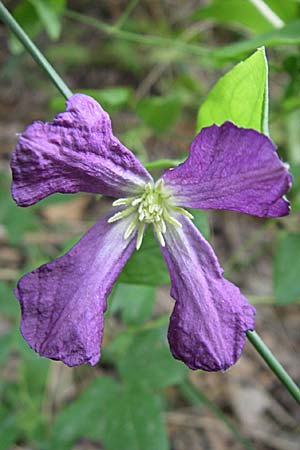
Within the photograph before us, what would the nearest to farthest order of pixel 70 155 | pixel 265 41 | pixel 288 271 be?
pixel 70 155 < pixel 265 41 < pixel 288 271

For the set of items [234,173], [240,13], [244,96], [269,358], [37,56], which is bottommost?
[269,358]

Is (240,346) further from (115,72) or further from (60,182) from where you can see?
(115,72)

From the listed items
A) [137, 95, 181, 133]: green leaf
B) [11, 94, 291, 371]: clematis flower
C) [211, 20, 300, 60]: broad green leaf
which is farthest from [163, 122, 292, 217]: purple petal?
[137, 95, 181, 133]: green leaf

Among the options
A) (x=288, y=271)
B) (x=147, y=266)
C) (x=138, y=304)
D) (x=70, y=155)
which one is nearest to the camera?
(x=70, y=155)

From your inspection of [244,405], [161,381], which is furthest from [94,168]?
[244,405]

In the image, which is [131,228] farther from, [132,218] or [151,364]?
[151,364]

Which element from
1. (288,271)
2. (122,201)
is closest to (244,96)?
(122,201)

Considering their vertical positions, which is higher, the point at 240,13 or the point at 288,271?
the point at 240,13
